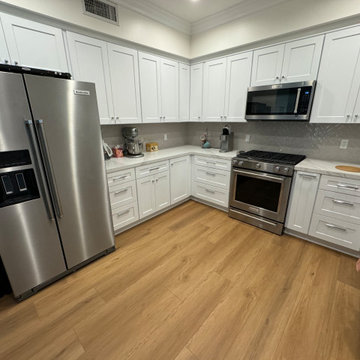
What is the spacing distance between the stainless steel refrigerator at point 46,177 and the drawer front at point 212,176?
1731 mm

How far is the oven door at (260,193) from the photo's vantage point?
7.89 feet

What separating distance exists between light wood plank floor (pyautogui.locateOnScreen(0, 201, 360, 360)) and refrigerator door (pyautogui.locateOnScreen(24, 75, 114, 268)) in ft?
1.34

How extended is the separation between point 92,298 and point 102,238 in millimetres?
588

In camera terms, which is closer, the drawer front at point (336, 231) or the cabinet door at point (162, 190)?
the drawer front at point (336, 231)

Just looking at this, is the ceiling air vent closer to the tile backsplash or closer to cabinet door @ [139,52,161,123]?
cabinet door @ [139,52,161,123]

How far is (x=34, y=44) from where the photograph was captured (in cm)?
181

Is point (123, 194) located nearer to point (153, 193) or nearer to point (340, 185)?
point (153, 193)

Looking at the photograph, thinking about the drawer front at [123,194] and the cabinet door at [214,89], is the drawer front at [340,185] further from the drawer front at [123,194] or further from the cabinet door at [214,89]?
the drawer front at [123,194]

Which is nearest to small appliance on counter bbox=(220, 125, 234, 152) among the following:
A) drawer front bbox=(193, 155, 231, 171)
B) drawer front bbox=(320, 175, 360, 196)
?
drawer front bbox=(193, 155, 231, 171)

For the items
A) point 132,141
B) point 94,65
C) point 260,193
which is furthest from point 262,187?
point 94,65

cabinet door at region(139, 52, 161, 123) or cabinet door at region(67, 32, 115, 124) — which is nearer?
cabinet door at region(67, 32, 115, 124)

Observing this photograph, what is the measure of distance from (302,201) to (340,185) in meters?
0.41

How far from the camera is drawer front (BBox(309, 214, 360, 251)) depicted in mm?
2066

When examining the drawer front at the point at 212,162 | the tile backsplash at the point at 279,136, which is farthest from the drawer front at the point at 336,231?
the drawer front at the point at 212,162
